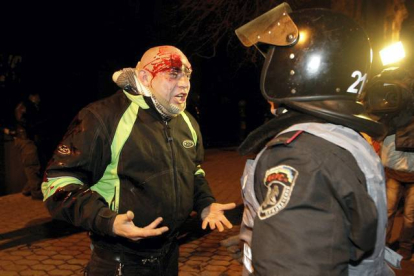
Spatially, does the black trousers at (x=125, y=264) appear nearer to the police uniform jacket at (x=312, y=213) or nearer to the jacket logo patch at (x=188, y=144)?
the jacket logo patch at (x=188, y=144)

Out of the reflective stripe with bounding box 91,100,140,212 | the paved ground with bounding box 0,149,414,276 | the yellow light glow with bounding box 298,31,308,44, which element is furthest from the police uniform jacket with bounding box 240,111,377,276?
the paved ground with bounding box 0,149,414,276

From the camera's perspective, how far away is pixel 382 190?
4.59 feet

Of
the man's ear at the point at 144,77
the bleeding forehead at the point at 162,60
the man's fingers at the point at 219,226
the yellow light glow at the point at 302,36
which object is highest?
the yellow light glow at the point at 302,36

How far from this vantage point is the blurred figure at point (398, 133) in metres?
4.12

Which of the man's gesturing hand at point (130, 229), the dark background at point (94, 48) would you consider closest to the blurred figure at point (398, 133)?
the man's gesturing hand at point (130, 229)

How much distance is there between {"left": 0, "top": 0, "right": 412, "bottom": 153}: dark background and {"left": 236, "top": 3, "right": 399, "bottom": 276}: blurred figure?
6.88m

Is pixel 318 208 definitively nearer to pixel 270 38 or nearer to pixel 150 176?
pixel 270 38

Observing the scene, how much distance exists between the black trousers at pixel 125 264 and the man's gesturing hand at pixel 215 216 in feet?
1.15

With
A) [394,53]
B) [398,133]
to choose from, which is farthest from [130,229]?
[394,53]

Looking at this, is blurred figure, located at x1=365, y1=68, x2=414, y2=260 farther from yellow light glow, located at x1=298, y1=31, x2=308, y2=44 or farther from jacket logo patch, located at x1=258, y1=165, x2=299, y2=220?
jacket logo patch, located at x1=258, y1=165, x2=299, y2=220

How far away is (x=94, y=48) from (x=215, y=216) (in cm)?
1026

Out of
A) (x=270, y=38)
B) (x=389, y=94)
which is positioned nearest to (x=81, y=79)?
(x=389, y=94)

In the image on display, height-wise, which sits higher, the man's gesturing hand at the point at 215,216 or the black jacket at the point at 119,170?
the black jacket at the point at 119,170

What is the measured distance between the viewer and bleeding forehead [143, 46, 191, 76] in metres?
2.38
